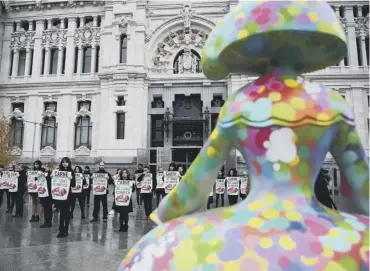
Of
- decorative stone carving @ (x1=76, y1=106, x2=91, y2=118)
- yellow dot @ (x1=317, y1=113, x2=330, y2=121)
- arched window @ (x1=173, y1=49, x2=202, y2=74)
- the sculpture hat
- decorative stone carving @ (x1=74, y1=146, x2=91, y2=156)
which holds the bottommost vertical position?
yellow dot @ (x1=317, y1=113, x2=330, y2=121)

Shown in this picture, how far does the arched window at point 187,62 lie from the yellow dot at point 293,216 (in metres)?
26.9

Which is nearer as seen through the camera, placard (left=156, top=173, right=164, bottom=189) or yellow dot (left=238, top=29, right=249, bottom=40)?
yellow dot (left=238, top=29, right=249, bottom=40)

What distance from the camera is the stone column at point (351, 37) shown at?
2652 centimetres

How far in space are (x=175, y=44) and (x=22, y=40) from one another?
14.1m

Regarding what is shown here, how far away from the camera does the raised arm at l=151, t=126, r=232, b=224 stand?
1601 mm

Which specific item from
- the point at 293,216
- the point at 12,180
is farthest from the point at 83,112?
the point at 293,216

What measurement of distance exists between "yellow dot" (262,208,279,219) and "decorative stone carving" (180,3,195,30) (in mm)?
28068

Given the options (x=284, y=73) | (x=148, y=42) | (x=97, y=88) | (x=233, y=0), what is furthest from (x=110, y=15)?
(x=284, y=73)

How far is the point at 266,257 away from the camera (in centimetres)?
124

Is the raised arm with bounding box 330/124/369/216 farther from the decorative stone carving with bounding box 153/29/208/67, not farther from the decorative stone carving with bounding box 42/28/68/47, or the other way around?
the decorative stone carving with bounding box 42/28/68/47

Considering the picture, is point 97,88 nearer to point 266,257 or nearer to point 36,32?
point 36,32

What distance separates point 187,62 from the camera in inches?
1102

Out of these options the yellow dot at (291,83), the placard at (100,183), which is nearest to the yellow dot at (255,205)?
the yellow dot at (291,83)

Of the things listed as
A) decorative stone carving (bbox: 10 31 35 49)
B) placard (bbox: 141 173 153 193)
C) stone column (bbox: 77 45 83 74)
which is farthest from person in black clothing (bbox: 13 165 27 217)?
decorative stone carving (bbox: 10 31 35 49)
